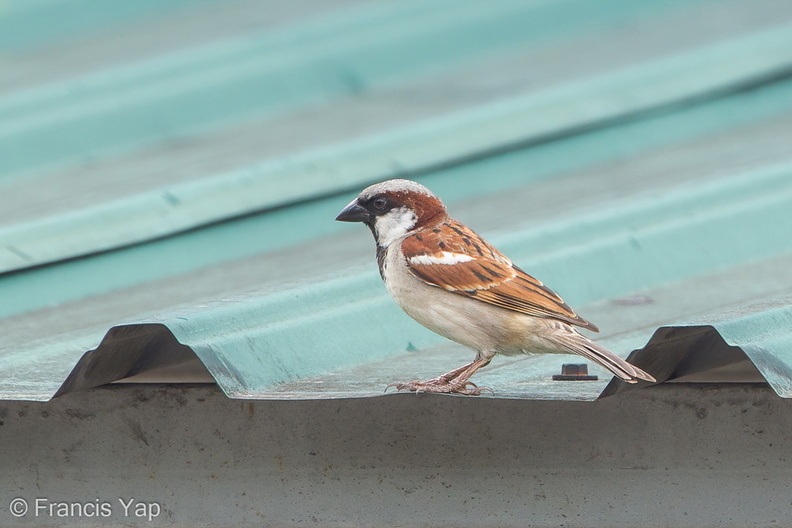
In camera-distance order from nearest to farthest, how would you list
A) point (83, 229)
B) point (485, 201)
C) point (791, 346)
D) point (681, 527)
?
point (791, 346), point (681, 527), point (83, 229), point (485, 201)

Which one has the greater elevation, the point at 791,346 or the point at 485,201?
the point at 485,201

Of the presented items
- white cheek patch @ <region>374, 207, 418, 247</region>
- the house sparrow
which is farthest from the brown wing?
white cheek patch @ <region>374, 207, 418, 247</region>

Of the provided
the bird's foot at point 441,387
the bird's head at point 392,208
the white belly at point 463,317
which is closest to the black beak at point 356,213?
the bird's head at point 392,208

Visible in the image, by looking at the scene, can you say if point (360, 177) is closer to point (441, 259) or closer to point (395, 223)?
point (395, 223)

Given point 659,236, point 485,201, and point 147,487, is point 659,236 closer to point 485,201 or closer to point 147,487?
point 485,201

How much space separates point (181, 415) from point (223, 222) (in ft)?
4.67

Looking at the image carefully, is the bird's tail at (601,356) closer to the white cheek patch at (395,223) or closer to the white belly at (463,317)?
the white belly at (463,317)

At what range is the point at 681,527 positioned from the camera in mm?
3119

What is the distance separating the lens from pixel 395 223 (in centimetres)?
384

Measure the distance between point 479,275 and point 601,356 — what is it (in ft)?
1.80

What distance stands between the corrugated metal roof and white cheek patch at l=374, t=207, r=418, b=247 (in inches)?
7.9

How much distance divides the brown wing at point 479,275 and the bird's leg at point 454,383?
20 centimetres

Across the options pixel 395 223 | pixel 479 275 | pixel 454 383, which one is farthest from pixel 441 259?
pixel 454 383

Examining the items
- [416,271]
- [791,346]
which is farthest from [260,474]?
[791,346]
